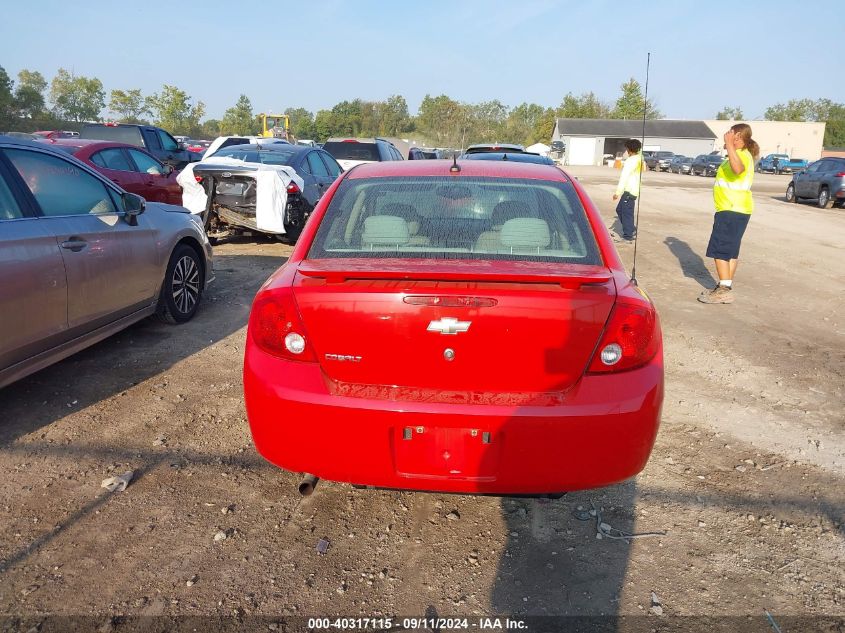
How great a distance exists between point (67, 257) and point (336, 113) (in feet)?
318

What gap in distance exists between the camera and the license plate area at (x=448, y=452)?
246 cm

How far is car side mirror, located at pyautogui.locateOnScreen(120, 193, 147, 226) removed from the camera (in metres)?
5.07

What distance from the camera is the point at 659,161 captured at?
51.6 m

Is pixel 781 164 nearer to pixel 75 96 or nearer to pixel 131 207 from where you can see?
pixel 131 207

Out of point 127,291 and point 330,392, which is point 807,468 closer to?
point 330,392

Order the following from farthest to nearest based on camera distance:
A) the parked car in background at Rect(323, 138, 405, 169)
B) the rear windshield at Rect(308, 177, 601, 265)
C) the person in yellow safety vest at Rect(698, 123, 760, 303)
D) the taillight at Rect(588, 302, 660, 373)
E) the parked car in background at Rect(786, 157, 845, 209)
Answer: the parked car in background at Rect(786, 157, 845, 209)
the parked car in background at Rect(323, 138, 405, 169)
the person in yellow safety vest at Rect(698, 123, 760, 303)
the rear windshield at Rect(308, 177, 601, 265)
the taillight at Rect(588, 302, 660, 373)

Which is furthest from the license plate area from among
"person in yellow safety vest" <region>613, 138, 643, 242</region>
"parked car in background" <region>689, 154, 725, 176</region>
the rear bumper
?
"parked car in background" <region>689, 154, 725, 176</region>

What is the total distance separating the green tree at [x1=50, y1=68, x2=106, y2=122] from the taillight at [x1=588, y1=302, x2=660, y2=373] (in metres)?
85.3

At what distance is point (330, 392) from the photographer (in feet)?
8.32

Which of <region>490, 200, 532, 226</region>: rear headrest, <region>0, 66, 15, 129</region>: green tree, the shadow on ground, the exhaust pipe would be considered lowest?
the shadow on ground

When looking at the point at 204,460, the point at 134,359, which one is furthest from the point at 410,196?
the point at 134,359

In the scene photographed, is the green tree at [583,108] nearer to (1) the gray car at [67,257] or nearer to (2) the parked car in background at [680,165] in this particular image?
(2) the parked car in background at [680,165]

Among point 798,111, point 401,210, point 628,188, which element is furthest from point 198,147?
point 798,111

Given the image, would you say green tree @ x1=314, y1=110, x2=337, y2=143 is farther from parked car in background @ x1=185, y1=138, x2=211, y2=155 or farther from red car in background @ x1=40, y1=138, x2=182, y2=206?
red car in background @ x1=40, y1=138, x2=182, y2=206
